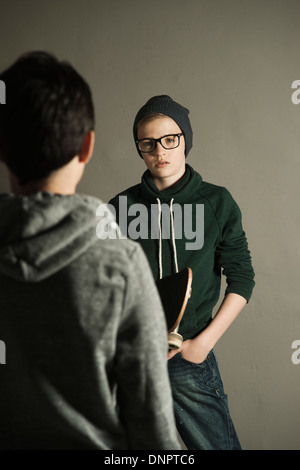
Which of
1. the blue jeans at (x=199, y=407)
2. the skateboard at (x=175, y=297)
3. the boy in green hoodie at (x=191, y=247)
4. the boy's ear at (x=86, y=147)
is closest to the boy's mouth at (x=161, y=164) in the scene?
the boy in green hoodie at (x=191, y=247)

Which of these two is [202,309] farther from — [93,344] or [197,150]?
[197,150]

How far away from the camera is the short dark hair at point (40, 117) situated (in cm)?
57

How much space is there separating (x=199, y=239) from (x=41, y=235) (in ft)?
2.47

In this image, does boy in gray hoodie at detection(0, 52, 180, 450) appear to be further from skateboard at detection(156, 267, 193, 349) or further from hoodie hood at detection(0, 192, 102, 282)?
skateboard at detection(156, 267, 193, 349)

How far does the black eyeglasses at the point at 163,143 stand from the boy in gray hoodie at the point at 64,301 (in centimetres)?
65

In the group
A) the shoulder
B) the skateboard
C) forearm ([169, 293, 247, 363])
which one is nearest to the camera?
the skateboard

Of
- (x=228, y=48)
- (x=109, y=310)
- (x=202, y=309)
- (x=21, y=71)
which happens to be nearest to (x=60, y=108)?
(x=21, y=71)

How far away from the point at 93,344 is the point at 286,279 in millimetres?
1555

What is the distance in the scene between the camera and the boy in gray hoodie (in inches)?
22.3

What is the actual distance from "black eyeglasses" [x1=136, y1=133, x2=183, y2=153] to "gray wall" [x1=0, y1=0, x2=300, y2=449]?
0.73 m

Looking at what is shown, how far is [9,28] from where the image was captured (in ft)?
6.68

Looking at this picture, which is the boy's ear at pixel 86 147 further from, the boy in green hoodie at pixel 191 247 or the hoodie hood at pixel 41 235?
the boy in green hoodie at pixel 191 247

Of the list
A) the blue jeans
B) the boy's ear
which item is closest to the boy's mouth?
the blue jeans

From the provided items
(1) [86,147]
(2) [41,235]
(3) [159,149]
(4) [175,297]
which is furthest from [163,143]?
(2) [41,235]
